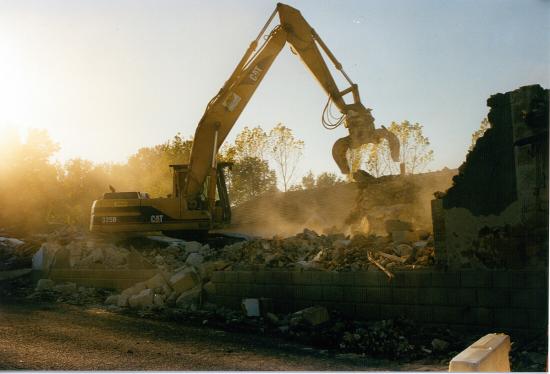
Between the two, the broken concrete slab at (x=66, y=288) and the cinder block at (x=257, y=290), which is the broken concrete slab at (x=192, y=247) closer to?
the broken concrete slab at (x=66, y=288)

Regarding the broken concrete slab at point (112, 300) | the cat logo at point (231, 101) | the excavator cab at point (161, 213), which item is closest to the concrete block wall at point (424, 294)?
the broken concrete slab at point (112, 300)

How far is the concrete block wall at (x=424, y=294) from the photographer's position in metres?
5.67

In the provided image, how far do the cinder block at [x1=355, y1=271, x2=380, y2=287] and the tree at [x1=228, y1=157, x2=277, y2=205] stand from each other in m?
20.4

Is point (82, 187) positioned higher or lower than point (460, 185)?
higher

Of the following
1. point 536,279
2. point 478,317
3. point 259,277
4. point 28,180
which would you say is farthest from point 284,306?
point 28,180

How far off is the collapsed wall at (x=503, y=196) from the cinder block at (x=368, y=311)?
0.94m

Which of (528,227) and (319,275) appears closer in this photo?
(528,227)

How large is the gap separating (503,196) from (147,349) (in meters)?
4.15

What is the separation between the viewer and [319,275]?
707cm

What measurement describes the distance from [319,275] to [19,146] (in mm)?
24620

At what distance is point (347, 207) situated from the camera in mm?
22625

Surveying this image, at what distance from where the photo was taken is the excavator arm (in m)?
10.6

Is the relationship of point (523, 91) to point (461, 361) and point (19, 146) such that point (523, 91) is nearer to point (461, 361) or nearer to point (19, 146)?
point (461, 361)

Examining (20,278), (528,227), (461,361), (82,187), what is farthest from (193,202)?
(82,187)
